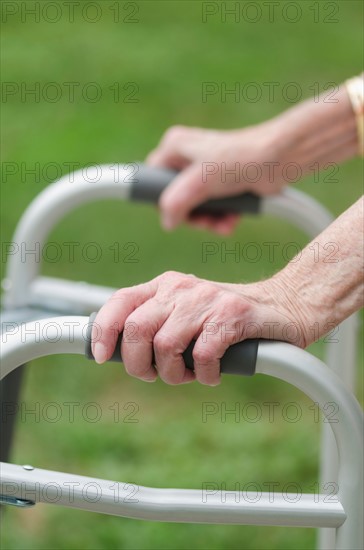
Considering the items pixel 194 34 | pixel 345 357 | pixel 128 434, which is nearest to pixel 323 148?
pixel 345 357

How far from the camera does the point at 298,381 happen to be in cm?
115

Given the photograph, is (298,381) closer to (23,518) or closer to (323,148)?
(323,148)

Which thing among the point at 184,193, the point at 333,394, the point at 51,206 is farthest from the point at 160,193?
the point at 333,394

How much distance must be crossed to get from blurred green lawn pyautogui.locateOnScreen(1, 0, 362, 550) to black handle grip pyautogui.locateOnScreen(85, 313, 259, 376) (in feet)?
4.13

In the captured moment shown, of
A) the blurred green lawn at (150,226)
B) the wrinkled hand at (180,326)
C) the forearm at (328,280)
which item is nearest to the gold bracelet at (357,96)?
the forearm at (328,280)

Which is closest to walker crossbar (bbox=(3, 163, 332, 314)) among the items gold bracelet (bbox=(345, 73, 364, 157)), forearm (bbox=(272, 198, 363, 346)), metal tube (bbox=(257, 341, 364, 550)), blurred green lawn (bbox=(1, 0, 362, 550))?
gold bracelet (bbox=(345, 73, 364, 157))

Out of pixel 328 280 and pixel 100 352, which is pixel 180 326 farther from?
pixel 328 280

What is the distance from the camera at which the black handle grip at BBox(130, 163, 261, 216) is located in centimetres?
172

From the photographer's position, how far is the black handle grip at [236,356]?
45.4 inches

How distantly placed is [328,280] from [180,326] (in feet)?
0.70

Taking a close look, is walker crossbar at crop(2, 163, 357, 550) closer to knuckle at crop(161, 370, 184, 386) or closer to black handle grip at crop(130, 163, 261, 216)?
black handle grip at crop(130, 163, 261, 216)

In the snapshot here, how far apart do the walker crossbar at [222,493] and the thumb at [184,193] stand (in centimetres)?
56

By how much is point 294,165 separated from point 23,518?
1.21 meters

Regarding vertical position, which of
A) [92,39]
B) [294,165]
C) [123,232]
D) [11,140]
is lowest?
[294,165]
